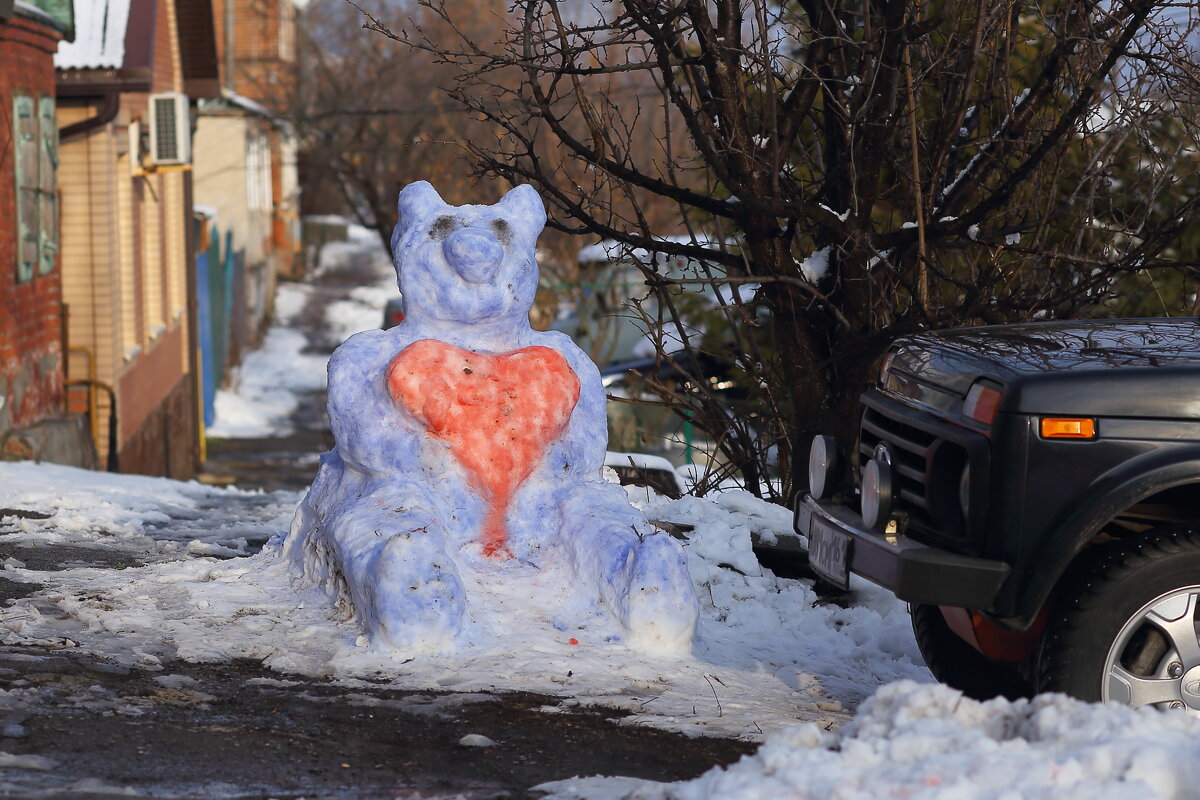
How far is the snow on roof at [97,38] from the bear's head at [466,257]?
10145 mm

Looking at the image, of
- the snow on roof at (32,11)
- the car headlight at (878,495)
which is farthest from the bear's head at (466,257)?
the snow on roof at (32,11)

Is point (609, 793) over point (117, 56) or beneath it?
beneath

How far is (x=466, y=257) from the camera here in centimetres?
600

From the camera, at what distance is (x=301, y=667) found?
5238mm

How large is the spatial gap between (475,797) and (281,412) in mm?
23956

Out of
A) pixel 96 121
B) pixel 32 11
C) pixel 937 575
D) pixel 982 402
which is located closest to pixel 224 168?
pixel 96 121

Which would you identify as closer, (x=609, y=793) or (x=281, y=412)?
(x=609, y=793)

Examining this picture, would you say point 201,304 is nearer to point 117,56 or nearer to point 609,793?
point 117,56

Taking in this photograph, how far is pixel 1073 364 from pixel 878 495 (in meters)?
0.71

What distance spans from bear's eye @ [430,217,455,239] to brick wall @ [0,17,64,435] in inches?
257

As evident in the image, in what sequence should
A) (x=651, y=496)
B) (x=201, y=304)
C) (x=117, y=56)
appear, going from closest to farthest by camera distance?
(x=651, y=496) < (x=117, y=56) < (x=201, y=304)

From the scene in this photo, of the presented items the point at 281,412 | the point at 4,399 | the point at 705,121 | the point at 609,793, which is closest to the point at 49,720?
the point at 609,793

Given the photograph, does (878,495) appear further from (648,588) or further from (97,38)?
(97,38)

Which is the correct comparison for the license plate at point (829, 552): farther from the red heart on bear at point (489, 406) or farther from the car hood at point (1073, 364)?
the red heart on bear at point (489, 406)
